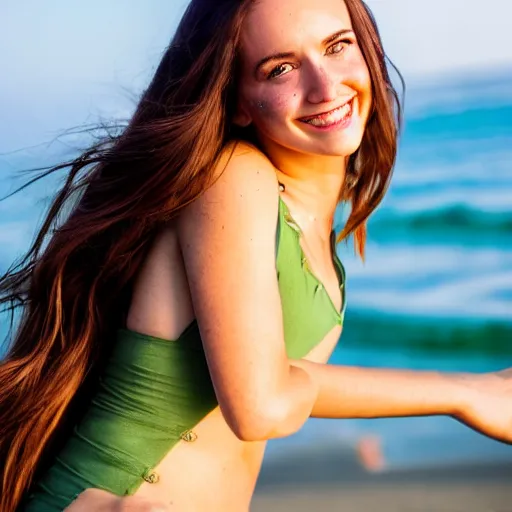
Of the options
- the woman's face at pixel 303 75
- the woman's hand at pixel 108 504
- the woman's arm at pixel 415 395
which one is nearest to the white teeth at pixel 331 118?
the woman's face at pixel 303 75

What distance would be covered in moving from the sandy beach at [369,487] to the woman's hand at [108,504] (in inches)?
44.8

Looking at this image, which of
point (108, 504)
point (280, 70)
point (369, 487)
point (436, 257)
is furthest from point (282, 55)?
point (369, 487)

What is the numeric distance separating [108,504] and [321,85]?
0.70m

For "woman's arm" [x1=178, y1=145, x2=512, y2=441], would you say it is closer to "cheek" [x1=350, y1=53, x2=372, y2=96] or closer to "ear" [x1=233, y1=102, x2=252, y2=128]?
"ear" [x1=233, y1=102, x2=252, y2=128]

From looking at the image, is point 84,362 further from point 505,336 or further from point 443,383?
point 505,336

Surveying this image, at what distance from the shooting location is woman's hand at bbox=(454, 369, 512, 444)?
1.37 meters

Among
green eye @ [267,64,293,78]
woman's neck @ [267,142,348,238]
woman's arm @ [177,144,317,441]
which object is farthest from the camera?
woman's neck @ [267,142,348,238]

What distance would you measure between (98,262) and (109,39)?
1167mm

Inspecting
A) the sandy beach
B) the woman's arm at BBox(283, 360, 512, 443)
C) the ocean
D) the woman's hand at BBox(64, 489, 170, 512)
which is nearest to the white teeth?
the woman's arm at BBox(283, 360, 512, 443)

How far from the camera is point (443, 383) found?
4.57ft

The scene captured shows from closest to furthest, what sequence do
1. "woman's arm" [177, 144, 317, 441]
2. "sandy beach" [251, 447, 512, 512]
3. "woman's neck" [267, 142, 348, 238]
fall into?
"woman's arm" [177, 144, 317, 441] < "woman's neck" [267, 142, 348, 238] < "sandy beach" [251, 447, 512, 512]

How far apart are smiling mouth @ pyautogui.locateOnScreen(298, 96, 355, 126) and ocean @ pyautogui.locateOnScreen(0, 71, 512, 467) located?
1.13 meters

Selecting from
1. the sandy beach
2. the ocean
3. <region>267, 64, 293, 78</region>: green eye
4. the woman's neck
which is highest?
<region>267, 64, 293, 78</region>: green eye

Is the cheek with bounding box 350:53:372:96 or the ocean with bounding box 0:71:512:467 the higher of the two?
the cheek with bounding box 350:53:372:96
